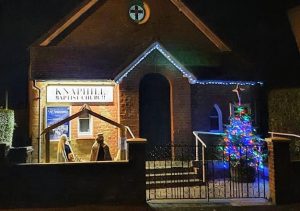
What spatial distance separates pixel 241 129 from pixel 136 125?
3.98m

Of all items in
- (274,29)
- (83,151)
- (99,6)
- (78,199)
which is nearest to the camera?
(78,199)

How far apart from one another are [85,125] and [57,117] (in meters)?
1.10

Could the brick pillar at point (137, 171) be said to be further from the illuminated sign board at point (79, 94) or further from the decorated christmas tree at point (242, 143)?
the illuminated sign board at point (79, 94)

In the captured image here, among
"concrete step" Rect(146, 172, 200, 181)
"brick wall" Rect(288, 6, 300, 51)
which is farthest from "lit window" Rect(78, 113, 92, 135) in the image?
"brick wall" Rect(288, 6, 300, 51)

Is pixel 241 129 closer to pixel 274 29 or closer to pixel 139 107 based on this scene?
pixel 139 107

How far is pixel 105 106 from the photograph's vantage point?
13734 mm

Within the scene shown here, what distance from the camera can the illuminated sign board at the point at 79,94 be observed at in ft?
43.9

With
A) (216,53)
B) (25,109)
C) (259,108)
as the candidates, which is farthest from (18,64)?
(259,108)

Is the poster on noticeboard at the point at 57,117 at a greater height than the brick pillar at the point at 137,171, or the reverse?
the poster on noticeboard at the point at 57,117

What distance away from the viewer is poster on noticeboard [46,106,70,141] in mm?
13398

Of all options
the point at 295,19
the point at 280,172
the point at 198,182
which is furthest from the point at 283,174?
the point at 295,19

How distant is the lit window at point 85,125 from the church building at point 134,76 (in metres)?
0.04

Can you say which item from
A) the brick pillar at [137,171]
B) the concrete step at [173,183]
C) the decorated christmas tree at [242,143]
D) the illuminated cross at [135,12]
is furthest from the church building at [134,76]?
the brick pillar at [137,171]

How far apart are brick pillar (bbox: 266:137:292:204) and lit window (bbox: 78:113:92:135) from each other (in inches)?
283
